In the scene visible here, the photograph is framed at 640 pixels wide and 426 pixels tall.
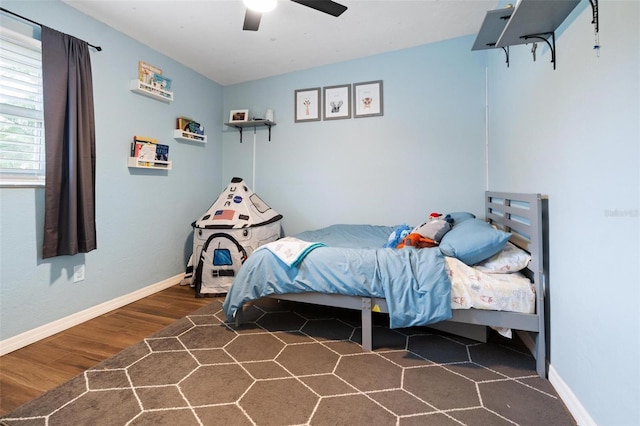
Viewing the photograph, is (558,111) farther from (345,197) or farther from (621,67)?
(345,197)

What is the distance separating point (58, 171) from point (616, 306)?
3.24 m

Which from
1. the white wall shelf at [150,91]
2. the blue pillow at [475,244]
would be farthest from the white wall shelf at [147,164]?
the blue pillow at [475,244]

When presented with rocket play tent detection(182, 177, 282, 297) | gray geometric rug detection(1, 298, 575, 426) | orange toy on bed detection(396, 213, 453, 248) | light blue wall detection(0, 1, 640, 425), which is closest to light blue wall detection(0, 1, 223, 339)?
light blue wall detection(0, 1, 640, 425)

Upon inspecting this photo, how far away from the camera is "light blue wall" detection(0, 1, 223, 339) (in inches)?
79.2

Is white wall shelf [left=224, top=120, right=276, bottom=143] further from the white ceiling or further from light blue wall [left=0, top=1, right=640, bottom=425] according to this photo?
the white ceiling

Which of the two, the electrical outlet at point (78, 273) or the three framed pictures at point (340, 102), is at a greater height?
the three framed pictures at point (340, 102)

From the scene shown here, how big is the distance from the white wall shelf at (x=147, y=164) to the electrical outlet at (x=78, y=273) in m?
0.98

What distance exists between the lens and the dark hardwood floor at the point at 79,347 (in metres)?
1.58

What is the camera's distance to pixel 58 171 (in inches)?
83.8

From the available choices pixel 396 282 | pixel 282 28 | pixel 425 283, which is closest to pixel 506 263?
pixel 425 283

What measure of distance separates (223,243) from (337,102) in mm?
2101

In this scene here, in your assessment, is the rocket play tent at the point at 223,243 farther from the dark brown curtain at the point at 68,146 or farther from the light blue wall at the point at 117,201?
the dark brown curtain at the point at 68,146

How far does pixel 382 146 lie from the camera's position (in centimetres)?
334

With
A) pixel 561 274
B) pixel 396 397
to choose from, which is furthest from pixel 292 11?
pixel 396 397
